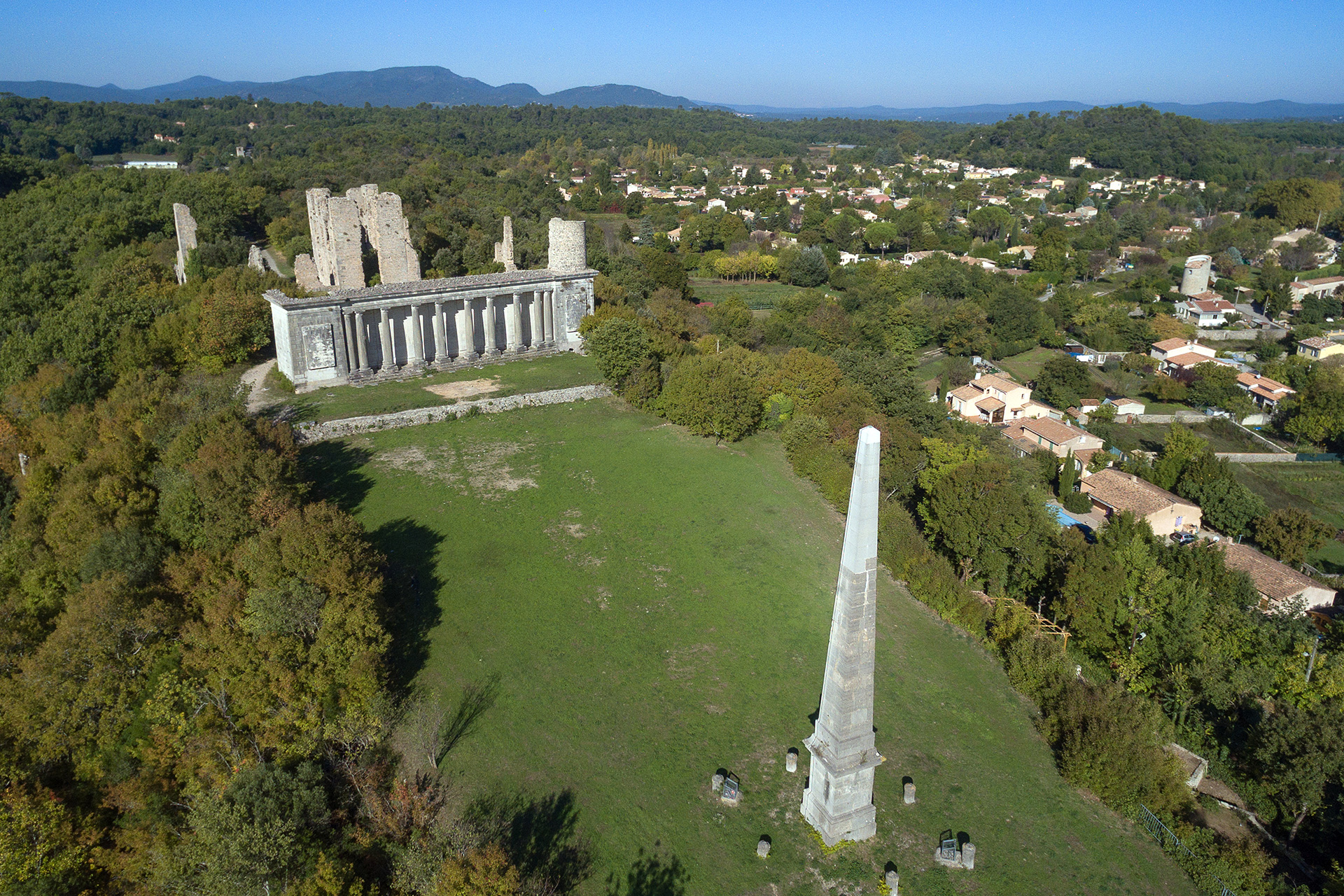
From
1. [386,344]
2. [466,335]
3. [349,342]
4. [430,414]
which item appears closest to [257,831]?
[430,414]

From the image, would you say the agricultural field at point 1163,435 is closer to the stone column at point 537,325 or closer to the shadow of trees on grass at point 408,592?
the stone column at point 537,325

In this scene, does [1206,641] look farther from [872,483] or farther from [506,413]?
[506,413]

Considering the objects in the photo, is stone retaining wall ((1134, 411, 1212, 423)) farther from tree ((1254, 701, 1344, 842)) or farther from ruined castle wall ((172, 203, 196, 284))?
ruined castle wall ((172, 203, 196, 284))

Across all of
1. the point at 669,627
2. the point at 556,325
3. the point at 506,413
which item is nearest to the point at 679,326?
the point at 556,325

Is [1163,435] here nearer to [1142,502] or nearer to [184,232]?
[1142,502]

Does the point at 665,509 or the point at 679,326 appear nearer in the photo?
the point at 665,509
